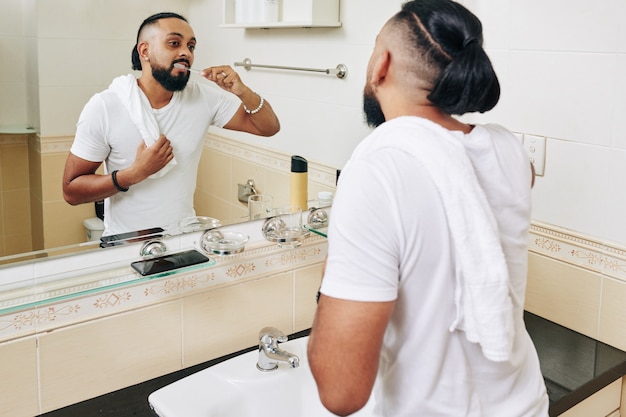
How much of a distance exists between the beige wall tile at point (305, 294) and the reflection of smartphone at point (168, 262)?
318 millimetres

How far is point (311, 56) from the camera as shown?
1613mm

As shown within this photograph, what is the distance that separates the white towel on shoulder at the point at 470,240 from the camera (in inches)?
32.2

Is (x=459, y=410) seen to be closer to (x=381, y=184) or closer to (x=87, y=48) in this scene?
(x=381, y=184)

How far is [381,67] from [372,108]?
120mm

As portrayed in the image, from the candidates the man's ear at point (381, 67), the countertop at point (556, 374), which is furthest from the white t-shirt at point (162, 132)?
the man's ear at point (381, 67)

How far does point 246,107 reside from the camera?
4.85 ft

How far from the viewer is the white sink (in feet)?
3.95

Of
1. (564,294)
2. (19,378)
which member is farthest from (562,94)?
(19,378)

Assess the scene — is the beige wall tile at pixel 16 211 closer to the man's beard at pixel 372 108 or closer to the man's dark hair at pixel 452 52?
the man's beard at pixel 372 108

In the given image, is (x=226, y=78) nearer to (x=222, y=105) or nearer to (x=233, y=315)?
(x=222, y=105)

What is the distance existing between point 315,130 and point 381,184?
84cm

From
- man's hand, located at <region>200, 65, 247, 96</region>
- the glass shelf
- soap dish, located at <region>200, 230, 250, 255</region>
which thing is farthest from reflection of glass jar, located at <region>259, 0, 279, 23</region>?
the glass shelf

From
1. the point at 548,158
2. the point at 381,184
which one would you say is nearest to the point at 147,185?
the point at 381,184

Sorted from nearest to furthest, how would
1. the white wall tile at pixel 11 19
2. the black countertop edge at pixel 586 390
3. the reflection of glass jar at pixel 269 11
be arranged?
the white wall tile at pixel 11 19 < the black countertop edge at pixel 586 390 < the reflection of glass jar at pixel 269 11
